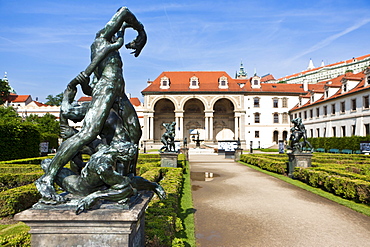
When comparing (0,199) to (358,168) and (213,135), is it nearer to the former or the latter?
(358,168)

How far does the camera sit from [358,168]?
41.3 ft

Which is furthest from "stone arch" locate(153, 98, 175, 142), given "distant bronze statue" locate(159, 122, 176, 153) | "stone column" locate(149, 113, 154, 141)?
"distant bronze statue" locate(159, 122, 176, 153)

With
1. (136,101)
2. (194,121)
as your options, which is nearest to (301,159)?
(194,121)

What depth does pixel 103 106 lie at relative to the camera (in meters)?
2.88

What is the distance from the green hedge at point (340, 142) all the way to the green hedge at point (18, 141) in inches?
1225

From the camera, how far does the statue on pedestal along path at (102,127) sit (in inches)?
99.1

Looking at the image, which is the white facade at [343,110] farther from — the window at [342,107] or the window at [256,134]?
the window at [256,134]

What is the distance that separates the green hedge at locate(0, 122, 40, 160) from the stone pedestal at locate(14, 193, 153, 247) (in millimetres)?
17810

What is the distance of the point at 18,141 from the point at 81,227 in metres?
19.1

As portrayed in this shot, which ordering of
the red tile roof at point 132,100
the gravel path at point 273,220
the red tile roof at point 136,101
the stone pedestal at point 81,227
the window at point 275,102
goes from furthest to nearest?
1. the red tile roof at point 136,101
2. the red tile roof at point 132,100
3. the window at point 275,102
4. the gravel path at point 273,220
5. the stone pedestal at point 81,227

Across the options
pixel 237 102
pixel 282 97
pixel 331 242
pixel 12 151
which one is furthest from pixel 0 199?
pixel 282 97

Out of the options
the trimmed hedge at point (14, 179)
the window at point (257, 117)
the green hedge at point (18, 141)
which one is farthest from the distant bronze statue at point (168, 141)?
the window at point (257, 117)

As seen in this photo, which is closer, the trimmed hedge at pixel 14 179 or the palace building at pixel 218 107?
the trimmed hedge at pixel 14 179

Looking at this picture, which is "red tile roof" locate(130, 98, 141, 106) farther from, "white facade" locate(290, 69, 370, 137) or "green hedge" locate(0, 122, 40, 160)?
"green hedge" locate(0, 122, 40, 160)
